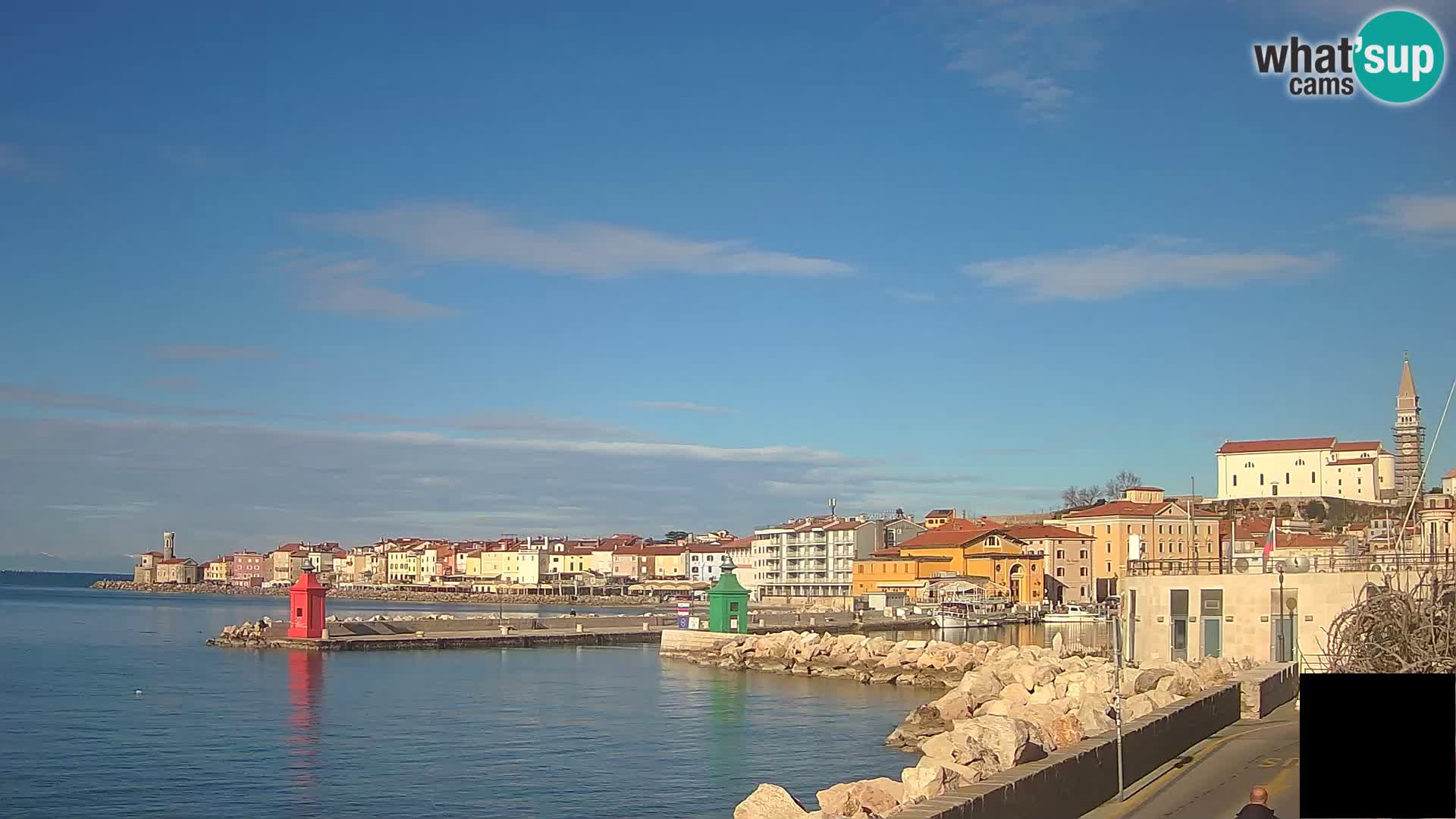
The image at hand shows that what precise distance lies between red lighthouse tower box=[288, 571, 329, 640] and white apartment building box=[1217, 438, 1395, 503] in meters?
91.3

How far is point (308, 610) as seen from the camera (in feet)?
210

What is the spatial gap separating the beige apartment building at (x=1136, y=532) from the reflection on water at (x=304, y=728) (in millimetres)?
58787

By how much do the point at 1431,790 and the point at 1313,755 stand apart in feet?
1.35

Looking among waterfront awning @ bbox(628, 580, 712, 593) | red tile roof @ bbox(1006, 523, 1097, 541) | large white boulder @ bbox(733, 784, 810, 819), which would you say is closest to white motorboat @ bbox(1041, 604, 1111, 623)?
red tile roof @ bbox(1006, 523, 1097, 541)

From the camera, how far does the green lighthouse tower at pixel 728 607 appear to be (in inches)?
2388

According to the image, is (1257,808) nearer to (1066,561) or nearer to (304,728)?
(304,728)

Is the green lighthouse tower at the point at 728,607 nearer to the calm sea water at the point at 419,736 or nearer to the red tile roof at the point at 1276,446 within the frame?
the calm sea water at the point at 419,736

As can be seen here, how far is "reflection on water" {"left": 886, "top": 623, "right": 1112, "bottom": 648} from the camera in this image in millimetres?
70875

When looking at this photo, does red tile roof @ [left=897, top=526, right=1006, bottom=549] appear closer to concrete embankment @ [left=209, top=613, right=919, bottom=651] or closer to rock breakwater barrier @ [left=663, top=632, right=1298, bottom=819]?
concrete embankment @ [left=209, top=613, right=919, bottom=651]

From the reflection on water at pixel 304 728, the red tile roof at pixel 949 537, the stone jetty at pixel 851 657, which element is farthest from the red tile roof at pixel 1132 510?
the reflection on water at pixel 304 728

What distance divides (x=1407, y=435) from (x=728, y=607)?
85.1 meters

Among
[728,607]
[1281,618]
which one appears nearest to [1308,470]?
[728,607]

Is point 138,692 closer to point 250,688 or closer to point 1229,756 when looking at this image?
point 250,688

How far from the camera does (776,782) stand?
25891mm
